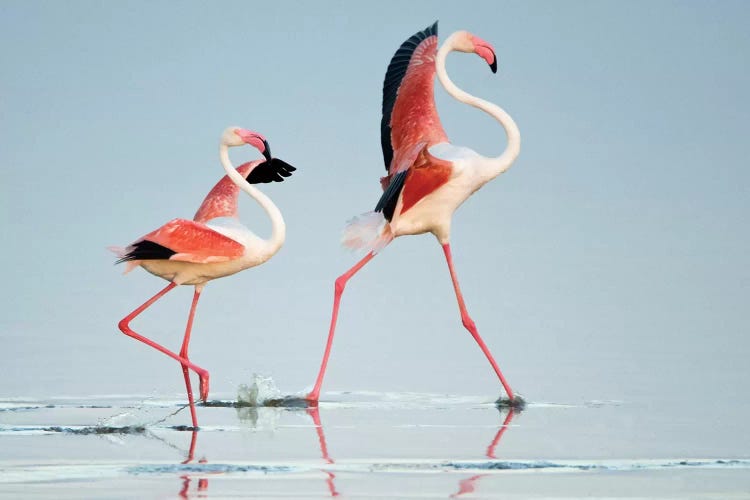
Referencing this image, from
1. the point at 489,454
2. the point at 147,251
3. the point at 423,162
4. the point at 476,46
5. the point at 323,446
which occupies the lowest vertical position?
the point at 489,454

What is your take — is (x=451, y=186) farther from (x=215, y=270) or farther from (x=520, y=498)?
(x=520, y=498)

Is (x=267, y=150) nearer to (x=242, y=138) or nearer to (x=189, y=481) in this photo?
(x=242, y=138)

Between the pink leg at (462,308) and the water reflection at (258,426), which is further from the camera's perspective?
the pink leg at (462,308)

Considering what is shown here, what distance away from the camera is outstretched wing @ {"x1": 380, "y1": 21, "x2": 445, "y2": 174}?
11.9 metres

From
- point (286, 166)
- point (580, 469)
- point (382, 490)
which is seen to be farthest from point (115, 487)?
point (286, 166)

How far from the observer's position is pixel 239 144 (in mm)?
11953

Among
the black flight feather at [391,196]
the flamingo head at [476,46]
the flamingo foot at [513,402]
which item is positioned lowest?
the flamingo foot at [513,402]

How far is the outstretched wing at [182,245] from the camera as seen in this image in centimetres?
1089

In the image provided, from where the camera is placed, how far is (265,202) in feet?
38.5

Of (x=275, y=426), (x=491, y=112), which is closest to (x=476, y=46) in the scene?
(x=491, y=112)

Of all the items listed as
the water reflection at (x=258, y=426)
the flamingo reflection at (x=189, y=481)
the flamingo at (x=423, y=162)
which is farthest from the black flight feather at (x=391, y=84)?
the flamingo reflection at (x=189, y=481)

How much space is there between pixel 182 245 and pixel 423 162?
2.21 meters

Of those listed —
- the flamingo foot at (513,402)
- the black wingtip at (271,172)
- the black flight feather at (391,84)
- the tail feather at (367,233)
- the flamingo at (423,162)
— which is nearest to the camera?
the flamingo foot at (513,402)

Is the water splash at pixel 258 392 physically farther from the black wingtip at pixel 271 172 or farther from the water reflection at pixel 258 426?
the black wingtip at pixel 271 172
